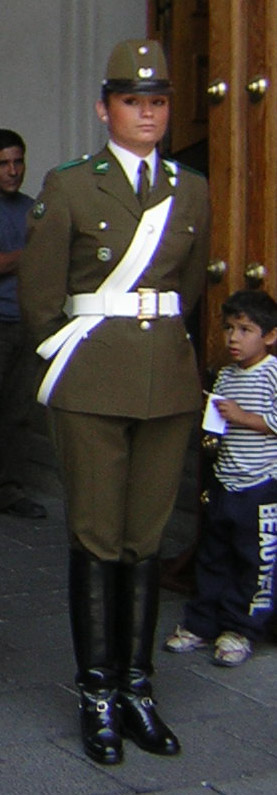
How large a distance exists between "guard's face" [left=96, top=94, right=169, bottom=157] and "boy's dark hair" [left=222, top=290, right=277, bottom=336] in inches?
32.4

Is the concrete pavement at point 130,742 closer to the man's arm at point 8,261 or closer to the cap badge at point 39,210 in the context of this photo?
the cap badge at point 39,210

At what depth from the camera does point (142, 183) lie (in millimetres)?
4375

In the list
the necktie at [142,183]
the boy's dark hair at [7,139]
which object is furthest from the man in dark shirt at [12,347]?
the necktie at [142,183]

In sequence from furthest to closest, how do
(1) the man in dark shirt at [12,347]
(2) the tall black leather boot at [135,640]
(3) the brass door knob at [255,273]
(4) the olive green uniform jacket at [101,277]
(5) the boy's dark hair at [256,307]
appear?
1. (1) the man in dark shirt at [12,347]
2. (3) the brass door knob at [255,273]
3. (5) the boy's dark hair at [256,307]
4. (2) the tall black leather boot at [135,640]
5. (4) the olive green uniform jacket at [101,277]

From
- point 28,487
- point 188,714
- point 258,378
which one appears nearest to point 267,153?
point 258,378

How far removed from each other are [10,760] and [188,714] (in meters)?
0.61

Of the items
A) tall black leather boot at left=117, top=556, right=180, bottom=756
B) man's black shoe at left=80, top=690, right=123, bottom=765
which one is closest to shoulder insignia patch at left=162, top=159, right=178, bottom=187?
tall black leather boot at left=117, top=556, right=180, bottom=756

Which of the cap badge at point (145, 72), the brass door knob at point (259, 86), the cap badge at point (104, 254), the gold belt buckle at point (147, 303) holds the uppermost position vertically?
Answer: the cap badge at point (145, 72)

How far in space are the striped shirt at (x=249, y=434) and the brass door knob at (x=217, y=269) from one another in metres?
0.32

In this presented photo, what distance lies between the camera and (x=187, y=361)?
452cm

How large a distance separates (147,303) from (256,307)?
0.75 meters

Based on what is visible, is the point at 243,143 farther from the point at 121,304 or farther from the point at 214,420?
the point at 121,304

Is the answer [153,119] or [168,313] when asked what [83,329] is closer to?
[168,313]

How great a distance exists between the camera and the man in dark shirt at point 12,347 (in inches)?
292
